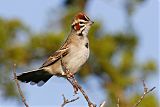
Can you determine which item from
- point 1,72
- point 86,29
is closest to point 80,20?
point 86,29

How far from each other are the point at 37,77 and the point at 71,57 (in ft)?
1.29

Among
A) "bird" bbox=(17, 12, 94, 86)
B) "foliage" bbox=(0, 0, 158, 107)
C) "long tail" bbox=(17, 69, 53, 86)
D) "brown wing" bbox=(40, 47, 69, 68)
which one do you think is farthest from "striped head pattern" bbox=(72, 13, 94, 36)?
"foliage" bbox=(0, 0, 158, 107)

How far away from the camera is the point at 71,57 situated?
7.00m

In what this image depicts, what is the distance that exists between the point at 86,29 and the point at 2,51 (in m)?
7.09

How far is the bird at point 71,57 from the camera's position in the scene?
6887 mm

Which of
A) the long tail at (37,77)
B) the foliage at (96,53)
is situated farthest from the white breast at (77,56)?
the foliage at (96,53)

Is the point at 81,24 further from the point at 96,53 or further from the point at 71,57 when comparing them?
the point at 96,53

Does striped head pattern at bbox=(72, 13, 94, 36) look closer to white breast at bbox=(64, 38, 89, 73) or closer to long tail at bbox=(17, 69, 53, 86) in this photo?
white breast at bbox=(64, 38, 89, 73)

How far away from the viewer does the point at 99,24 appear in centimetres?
1360

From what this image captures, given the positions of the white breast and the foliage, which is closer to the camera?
the white breast

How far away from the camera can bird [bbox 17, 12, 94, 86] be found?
6887mm

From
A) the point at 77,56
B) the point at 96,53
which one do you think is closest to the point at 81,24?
the point at 77,56

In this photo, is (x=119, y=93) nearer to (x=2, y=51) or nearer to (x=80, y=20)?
(x=2, y=51)

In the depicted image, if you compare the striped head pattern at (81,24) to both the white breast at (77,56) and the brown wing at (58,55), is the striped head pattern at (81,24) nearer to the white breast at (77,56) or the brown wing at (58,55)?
the white breast at (77,56)
